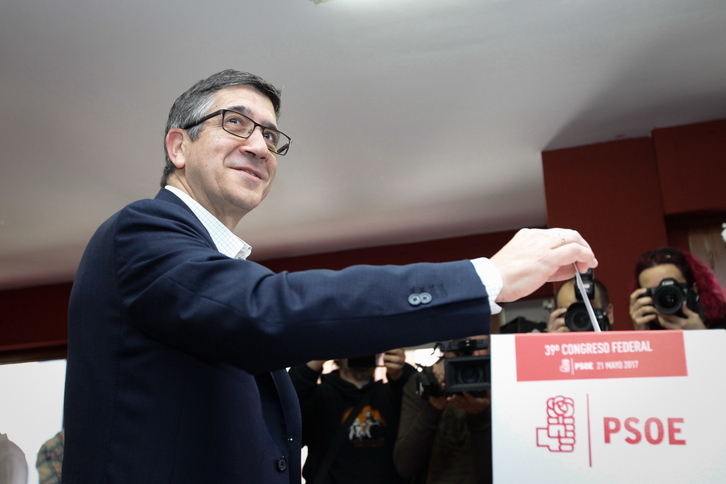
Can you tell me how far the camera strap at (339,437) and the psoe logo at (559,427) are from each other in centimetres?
119

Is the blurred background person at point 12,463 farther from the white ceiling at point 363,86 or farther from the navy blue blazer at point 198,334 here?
the navy blue blazer at point 198,334

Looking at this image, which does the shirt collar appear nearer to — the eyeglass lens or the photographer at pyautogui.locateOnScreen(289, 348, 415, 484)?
the eyeglass lens

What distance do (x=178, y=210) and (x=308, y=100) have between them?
110 inches

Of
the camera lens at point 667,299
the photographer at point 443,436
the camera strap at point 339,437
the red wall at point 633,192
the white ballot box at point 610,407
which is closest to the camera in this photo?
the white ballot box at point 610,407

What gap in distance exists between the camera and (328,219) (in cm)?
542

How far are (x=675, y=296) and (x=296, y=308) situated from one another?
75.5 inches

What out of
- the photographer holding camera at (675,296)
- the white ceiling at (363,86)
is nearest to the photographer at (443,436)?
the photographer holding camera at (675,296)

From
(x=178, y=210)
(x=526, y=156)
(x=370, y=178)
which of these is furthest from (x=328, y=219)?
(x=178, y=210)

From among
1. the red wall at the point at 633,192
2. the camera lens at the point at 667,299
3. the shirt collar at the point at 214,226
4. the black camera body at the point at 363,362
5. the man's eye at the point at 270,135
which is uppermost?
the red wall at the point at 633,192

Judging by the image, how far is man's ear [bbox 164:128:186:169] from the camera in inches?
48.6

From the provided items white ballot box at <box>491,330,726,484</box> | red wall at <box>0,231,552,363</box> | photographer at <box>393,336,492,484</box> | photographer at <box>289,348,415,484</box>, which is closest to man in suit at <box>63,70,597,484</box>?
white ballot box at <box>491,330,726,484</box>

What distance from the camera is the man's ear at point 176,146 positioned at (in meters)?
1.23

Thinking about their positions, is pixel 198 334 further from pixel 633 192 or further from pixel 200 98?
pixel 633 192

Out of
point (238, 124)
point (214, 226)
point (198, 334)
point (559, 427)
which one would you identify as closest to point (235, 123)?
point (238, 124)
